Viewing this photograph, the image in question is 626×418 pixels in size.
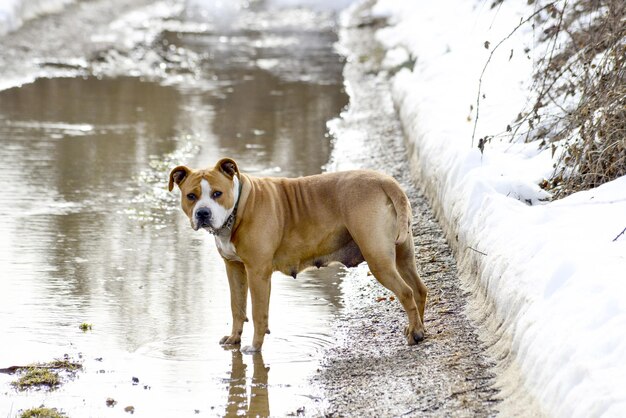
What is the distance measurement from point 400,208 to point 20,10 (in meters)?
19.7

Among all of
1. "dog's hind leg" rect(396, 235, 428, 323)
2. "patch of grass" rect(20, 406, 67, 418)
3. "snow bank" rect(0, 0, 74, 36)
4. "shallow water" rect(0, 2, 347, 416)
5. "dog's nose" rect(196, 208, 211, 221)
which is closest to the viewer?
"patch of grass" rect(20, 406, 67, 418)

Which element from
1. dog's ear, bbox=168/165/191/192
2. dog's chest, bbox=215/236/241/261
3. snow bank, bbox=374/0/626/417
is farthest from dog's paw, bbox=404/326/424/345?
dog's ear, bbox=168/165/191/192

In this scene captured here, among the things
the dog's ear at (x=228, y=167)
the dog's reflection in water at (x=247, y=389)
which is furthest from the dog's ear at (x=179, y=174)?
the dog's reflection in water at (x=247, y=389)

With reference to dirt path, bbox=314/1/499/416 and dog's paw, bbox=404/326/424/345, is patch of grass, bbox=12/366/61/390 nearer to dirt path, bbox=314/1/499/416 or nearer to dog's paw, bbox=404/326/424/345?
dirt path, bbox=314/1/499/416

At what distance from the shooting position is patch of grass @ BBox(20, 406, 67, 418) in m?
6.32

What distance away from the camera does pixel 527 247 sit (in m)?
7.31

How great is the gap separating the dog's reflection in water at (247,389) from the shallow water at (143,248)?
0.02 meters

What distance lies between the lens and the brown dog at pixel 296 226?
7484mm

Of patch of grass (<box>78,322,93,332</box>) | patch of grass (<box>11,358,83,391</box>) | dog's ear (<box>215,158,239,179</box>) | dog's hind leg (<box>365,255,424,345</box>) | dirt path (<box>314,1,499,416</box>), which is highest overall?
dog's ear (<box>215,158,239,179</box>)

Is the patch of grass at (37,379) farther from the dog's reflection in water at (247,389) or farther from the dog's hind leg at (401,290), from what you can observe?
the dog's hind leg at (401,290)

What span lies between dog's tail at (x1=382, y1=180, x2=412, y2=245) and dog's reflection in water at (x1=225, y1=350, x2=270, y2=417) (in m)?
1.29

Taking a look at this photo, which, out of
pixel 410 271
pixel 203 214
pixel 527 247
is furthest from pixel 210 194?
pixel 527 247

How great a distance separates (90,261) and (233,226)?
2594 mm

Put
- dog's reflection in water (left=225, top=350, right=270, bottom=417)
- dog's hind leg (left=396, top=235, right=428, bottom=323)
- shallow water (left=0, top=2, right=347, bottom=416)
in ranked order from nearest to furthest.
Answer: dog's reflection in water (left=225, top=350, right=270, bottom=417) → shallow water (left=0, top=2, right=347, bottom=416) → dog's hind leg (left=396, top=235, right=428, bottom=323)
